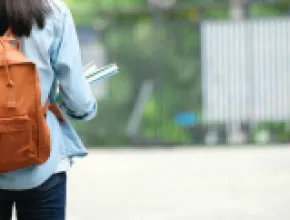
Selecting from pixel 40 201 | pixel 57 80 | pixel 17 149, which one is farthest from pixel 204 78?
pixel 17 149

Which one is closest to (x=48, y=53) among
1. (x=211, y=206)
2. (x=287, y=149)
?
(x=211, y=206)

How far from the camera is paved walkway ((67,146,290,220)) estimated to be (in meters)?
7.29

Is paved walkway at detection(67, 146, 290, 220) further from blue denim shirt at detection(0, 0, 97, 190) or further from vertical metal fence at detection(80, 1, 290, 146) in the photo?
blue denim shirt at detection(0, 0, 97, 190)

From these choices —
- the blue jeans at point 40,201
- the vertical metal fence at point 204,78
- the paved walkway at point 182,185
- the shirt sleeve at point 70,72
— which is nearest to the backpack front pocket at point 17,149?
the blue jeans at point 40,201

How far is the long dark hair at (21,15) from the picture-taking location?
3.26 metres

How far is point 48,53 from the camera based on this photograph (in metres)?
3.34

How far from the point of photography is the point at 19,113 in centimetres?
318

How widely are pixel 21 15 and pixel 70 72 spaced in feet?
0.93

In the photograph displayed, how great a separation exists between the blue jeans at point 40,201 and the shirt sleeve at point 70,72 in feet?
0.93

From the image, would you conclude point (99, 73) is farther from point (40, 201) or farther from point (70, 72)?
point (40, 201)

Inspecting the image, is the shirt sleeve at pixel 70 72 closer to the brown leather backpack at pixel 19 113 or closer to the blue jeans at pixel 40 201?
the brown leather backpack at pixel 19 113

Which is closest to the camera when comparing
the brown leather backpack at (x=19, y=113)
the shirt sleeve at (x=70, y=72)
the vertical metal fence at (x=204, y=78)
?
the brown leather backpack at (x=19, y=113)

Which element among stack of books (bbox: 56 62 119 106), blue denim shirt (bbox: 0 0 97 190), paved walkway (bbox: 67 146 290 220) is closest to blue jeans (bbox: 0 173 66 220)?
blue denim shirt (bbox: 0 0 97 190)

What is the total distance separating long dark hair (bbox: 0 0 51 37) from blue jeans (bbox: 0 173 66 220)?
0.55 meters
